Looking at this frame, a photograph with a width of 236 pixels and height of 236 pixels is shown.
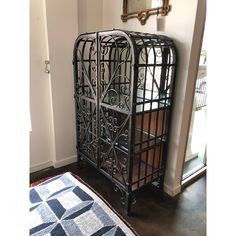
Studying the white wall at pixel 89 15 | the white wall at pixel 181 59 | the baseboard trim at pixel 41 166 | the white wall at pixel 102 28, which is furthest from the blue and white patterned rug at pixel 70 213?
the white wall at pixel 89 15

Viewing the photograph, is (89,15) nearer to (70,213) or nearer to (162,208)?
(70,213)

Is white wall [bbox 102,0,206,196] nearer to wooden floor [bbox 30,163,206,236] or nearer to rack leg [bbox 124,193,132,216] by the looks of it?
wooden floor [bbox 30,163,206,236]

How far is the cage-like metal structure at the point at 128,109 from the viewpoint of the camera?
154 centimetres

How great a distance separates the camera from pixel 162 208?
5.89 ft

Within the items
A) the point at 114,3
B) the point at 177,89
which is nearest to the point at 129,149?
the point at 177,89

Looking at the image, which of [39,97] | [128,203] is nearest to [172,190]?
[128,203]

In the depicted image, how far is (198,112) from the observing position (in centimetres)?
236

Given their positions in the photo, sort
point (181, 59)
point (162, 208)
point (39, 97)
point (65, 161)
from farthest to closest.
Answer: point (65, 161) < point (39, 97) < point (162, 208) < point (181, 59)

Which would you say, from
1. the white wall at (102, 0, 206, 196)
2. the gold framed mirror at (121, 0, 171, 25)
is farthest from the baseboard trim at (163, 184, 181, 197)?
the gold framed mirror at (121, 0, 171, 25)

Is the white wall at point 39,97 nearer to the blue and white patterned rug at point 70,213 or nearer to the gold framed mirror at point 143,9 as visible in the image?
the blue and white patterned rug at point 70,213

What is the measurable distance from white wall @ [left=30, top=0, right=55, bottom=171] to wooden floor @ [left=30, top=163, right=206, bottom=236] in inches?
8.7

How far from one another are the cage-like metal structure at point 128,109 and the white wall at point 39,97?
0.33 m

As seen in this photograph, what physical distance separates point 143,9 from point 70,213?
185 centimetres
